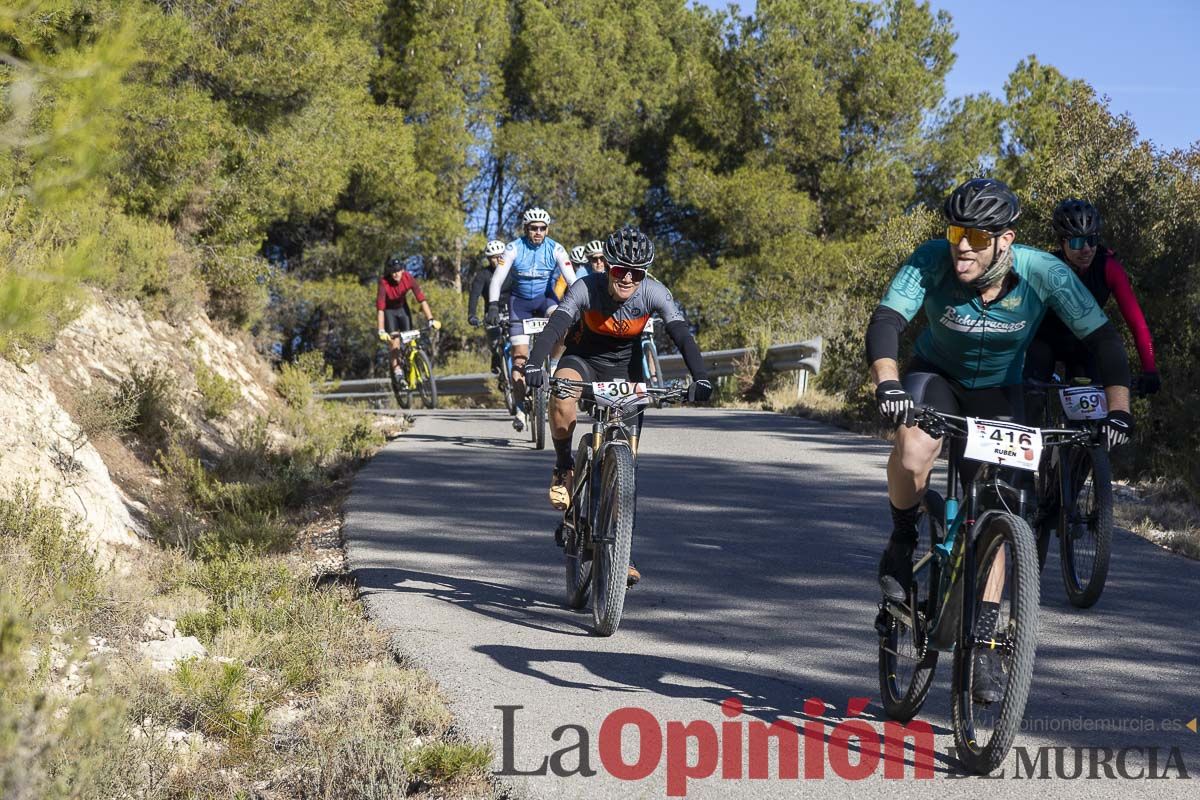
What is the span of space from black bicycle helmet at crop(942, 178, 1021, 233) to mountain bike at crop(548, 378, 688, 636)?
2257mm

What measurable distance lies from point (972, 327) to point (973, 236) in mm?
409

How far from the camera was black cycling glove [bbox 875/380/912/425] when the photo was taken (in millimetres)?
4832

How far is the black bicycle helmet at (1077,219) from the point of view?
24.8 ft

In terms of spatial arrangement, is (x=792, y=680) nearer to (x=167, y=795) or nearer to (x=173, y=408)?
(x=167, y=795)

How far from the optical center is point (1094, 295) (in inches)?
300

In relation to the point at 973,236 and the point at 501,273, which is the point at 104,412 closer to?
the point at 501,273

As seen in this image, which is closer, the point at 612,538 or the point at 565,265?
the point at 612,538

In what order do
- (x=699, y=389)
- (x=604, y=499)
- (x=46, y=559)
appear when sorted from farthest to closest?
(x=699, y=389) → (x=46, y=559) → (x=604, y=499)

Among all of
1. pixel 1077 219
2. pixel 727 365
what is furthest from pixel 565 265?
pixel 727 365

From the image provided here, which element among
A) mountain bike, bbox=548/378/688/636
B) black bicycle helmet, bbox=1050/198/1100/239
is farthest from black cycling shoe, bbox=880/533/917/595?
black bicycle helmet, bbox=1050/198/1100/239

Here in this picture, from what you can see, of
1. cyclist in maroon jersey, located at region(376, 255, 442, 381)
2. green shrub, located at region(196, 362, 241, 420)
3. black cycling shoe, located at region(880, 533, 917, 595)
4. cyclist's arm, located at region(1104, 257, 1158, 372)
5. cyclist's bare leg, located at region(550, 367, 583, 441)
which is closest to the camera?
black cycling shoe, located at region(880, 533, 917, 595)

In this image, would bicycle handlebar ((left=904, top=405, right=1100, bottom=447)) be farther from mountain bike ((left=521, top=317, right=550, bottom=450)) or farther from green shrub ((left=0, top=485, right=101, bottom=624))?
mountain bike ((left=521, top=317, right=550, bottom=450))

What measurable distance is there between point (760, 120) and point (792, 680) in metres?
30.4

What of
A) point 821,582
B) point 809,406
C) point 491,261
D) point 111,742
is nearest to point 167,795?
point 111,742
